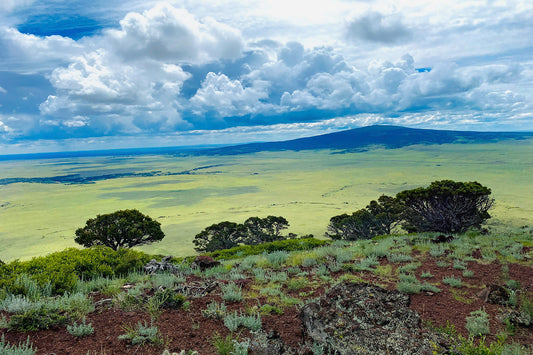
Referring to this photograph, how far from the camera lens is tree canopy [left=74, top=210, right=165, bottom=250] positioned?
24808 millimetres

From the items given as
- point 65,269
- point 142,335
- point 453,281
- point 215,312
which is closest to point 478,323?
point 453,281

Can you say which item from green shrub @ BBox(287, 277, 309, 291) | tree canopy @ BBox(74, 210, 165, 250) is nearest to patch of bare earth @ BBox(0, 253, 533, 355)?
green shrub @ BBox(287, 277, 309, 291)

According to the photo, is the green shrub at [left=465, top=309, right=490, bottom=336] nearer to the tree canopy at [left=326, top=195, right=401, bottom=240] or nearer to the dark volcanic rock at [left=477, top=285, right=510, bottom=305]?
the dark volcanic rock at [left=477, top=285, right=510, bottom=305]

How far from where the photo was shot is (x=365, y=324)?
14.5 feet

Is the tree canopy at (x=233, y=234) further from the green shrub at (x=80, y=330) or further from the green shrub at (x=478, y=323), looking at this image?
the green shrub at (x=478, y=323)

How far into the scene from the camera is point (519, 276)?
7957 mm

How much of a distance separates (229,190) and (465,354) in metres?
146

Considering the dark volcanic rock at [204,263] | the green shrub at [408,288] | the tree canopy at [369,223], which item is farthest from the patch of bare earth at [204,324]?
the tree canopy at [369,223]

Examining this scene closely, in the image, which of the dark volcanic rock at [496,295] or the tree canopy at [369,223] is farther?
the tree canopy at [369,223]

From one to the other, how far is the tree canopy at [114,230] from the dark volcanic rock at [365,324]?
23259mm

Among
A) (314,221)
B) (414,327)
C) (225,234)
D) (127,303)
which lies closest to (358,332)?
(414,327)

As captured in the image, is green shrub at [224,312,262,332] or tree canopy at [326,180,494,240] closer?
green shrub at [224,312,262,332]

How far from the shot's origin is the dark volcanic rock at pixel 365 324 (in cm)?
399

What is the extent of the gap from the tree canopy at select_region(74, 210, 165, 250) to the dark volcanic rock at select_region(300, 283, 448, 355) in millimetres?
23259
